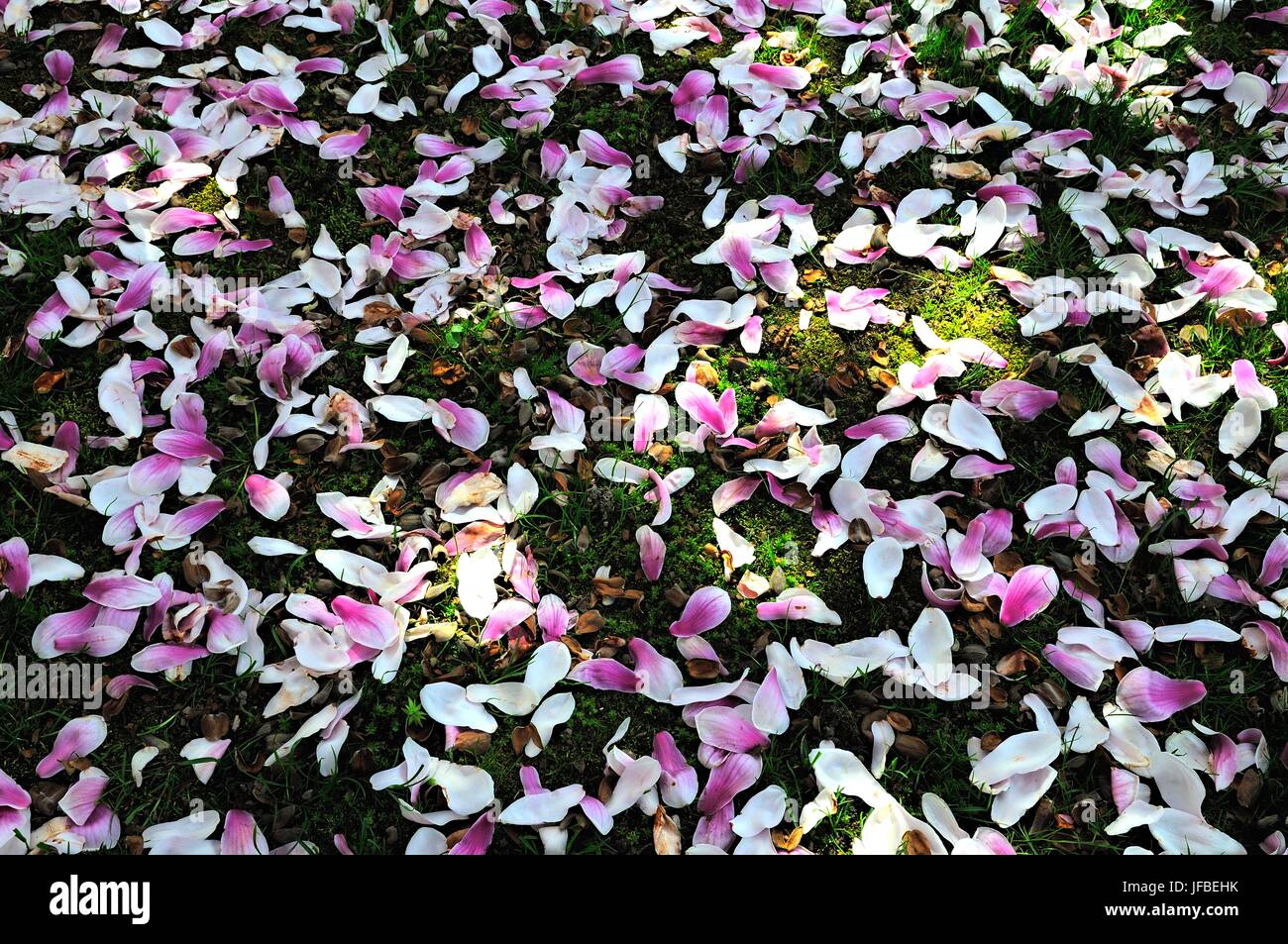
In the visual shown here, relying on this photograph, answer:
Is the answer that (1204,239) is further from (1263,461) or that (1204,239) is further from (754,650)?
(754,650)

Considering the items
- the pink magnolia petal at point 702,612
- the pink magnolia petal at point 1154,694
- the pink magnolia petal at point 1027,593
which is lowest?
the pink magnolia petal at point 702,612

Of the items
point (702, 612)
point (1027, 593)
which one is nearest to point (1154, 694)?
point (1027, 593)

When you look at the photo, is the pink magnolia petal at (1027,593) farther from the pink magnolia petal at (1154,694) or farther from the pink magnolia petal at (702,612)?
the pink magnolia petal at (702,612)

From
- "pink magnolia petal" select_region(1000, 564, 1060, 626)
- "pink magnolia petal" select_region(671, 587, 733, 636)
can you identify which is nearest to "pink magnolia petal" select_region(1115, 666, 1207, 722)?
"pink magnolia petal" select_region(1000, 564, 1060, 626)

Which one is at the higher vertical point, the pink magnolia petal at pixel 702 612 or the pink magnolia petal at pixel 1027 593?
the pink magnolia petal at pixel 1027 593

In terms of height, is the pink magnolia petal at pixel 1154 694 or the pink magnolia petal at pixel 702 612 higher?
the pink magnolia petal at pixel 1154 694

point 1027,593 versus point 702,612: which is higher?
point 1027,593

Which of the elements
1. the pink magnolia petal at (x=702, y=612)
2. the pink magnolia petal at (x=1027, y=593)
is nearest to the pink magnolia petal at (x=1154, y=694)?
the pink magnolia petal at (x=1027, y=593)

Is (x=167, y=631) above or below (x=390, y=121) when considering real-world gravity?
below

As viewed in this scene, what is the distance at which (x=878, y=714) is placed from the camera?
169 centimetres

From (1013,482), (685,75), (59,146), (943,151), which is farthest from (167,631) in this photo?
(943,151)

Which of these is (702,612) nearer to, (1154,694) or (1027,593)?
(1027,593)
